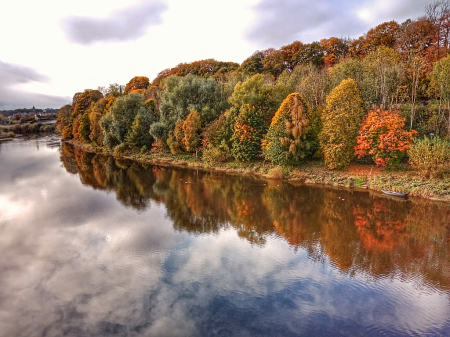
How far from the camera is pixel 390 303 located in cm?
998

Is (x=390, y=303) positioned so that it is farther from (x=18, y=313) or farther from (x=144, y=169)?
(x=144, y=169)

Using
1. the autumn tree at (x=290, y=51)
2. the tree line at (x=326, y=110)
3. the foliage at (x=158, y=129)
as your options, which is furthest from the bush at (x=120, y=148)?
the autumn tree at (x=290, y=51)

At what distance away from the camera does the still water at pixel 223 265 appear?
30.3ft

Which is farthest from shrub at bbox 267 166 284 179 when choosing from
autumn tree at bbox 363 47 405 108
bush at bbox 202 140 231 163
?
autumn tree at bbox 363 47 405 108

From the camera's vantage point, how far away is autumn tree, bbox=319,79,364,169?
85.5 ft

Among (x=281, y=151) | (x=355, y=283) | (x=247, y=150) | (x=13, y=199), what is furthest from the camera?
(x=247, y=150)

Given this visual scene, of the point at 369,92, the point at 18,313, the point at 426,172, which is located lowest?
the point at 18,313

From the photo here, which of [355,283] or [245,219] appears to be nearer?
[355,283]

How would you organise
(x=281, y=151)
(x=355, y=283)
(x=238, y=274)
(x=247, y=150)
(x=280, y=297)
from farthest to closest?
(x=247, y=150)
(x=281, y=151)
(x=238, y=274)
(x=355, y=283)
(x=280, y=297)

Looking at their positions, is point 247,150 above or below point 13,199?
above

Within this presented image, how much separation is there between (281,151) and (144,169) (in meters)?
18.4

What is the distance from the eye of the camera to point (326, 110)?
27.7 meters

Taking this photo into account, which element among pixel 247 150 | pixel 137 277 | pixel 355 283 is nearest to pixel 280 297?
pixel 355 283

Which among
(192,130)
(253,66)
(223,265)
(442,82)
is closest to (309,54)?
(253,66)
